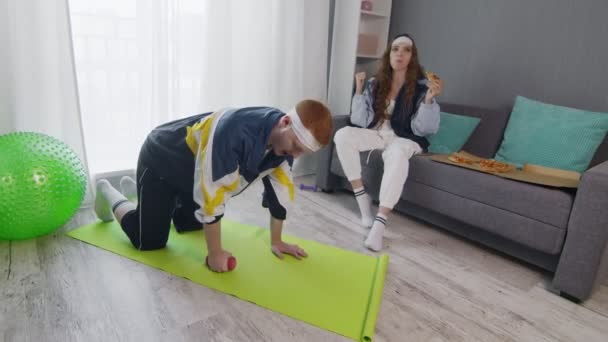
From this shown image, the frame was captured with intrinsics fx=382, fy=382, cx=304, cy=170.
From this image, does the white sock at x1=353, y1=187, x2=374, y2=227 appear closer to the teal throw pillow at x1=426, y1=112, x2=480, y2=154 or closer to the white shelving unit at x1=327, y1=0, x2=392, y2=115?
the teal throw pillow at x1=426, y1=112, x2=480, y2=154

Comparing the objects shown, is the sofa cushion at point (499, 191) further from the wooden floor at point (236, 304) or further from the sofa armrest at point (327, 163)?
the sofa armrest at point (327, 163)

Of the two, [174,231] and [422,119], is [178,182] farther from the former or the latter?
[422,119]

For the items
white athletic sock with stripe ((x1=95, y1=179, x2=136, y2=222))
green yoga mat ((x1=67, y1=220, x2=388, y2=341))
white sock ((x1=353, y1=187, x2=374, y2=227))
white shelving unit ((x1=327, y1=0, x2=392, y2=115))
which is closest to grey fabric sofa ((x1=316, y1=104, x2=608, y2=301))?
white sock ((x1=353, y1=187, x2=374, y2=227))

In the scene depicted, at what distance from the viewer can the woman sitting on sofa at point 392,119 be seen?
194cm

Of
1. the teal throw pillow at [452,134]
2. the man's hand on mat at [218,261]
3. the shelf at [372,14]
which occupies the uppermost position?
the shelf at [372,14]

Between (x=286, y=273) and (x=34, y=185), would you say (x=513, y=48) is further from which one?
(x=34, y=185)

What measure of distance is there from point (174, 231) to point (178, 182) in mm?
429

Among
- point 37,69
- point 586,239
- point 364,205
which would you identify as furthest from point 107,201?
point 586,239

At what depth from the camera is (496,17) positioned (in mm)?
2314

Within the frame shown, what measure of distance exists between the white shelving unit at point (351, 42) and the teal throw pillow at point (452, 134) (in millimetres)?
719

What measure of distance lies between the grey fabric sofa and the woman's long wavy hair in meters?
0.28

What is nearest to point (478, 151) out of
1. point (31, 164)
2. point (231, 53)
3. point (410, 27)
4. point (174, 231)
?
point (410, 27)

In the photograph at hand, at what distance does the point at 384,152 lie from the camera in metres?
1.99

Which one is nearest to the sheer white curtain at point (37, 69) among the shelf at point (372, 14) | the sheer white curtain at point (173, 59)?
the sheer white curtain at point (173, 59)
